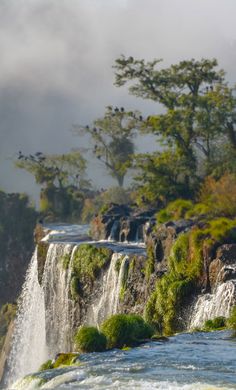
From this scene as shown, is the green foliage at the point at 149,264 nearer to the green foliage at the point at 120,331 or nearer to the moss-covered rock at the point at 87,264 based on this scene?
the moss-covered rock at the point at 87,264

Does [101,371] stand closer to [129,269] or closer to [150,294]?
[150,294]

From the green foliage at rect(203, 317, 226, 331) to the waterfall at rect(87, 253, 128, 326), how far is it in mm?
14310

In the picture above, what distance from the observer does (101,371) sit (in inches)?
809

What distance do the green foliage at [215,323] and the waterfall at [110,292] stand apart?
46.9 feet

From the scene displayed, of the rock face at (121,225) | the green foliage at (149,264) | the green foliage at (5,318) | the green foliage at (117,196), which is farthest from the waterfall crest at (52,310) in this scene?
the green foliage at (117,196)

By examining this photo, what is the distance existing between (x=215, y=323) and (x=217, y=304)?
7.60ft

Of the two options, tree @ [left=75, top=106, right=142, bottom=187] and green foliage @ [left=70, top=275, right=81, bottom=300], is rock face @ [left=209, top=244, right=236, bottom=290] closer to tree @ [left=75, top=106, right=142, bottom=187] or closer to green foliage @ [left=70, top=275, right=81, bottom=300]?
green foliage @ [left=70, top=275, right=81, bottom=300]

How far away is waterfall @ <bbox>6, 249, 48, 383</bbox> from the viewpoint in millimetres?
59134

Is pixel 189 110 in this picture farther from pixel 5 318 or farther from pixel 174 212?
pixel 5 318

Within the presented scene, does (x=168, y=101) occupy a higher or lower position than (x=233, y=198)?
higher

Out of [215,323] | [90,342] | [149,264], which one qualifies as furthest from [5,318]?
[90,342]

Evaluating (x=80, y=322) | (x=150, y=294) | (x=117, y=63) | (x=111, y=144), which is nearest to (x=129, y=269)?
(x=150, y=294)

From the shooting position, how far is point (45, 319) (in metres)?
56.0

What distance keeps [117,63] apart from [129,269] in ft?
103
